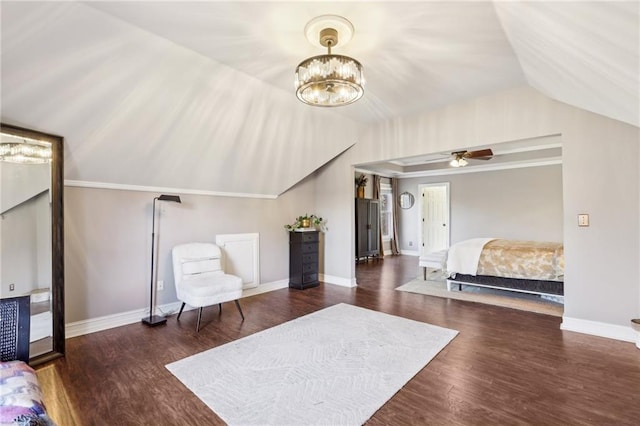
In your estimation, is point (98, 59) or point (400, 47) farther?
point (400, 47)

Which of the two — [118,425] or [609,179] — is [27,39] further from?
[609,179]

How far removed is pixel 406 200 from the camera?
8.84 metres

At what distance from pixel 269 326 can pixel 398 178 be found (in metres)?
6.74

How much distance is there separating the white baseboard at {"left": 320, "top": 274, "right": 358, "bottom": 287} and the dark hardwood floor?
1.45 metres

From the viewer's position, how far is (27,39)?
1862 mm

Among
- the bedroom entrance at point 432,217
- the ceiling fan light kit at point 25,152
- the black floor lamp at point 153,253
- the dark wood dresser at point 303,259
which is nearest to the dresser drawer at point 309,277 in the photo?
the dark wood dresser at point 303,259

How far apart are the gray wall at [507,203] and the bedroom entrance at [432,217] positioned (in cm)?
32

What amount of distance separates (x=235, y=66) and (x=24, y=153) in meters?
1.90

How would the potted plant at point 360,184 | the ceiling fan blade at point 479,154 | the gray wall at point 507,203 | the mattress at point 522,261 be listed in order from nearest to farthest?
the mattress at point 522,261 < the ceiling fan blade at point 479,154 < the gray wall at point 507,203 < the potted plant at point 360,184

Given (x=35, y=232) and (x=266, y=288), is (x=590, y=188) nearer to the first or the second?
(x=266, y=288)

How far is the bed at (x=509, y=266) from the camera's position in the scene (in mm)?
3965

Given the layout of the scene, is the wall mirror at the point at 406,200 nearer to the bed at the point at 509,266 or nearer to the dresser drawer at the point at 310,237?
the bed at the point at 509,266

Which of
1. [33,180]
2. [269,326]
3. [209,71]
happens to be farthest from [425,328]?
[33,180]

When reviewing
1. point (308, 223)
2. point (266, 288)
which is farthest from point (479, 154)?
point (266, 288)
